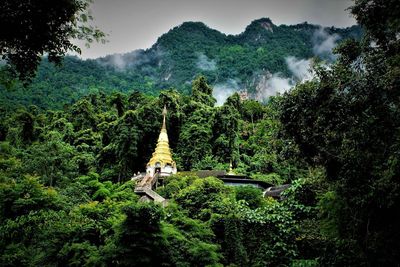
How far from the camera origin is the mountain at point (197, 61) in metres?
94.2

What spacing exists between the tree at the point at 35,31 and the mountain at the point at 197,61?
7570cm

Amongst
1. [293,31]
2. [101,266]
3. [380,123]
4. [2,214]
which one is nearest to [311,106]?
[380,123]

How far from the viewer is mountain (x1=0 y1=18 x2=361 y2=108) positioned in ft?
309

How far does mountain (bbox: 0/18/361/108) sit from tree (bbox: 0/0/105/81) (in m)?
75.7

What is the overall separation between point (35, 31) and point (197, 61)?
4969 inches

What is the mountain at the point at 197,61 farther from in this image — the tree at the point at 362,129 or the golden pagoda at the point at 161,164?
the tree at the point at 362,129

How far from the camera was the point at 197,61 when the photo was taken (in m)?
→ 129

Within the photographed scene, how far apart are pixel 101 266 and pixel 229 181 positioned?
20.5m

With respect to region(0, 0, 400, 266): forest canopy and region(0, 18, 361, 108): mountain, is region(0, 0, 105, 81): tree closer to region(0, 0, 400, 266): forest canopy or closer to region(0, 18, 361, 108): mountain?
region(0, 0, 400, 266): forest canopy

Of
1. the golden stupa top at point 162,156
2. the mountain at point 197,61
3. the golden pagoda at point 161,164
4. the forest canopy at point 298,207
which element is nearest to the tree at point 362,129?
the forest canopy at point 298,207

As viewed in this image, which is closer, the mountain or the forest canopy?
the forest canopy

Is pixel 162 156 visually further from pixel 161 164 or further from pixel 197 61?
pixel 197 61

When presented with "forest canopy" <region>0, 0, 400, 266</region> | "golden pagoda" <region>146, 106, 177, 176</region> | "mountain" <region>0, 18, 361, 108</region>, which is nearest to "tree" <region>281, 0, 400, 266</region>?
"forest canopy" <region>0, 0, 400, 266</region>

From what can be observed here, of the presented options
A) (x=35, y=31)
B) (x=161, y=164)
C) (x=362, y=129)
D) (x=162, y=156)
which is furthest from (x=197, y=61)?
(x=35, y=31)
